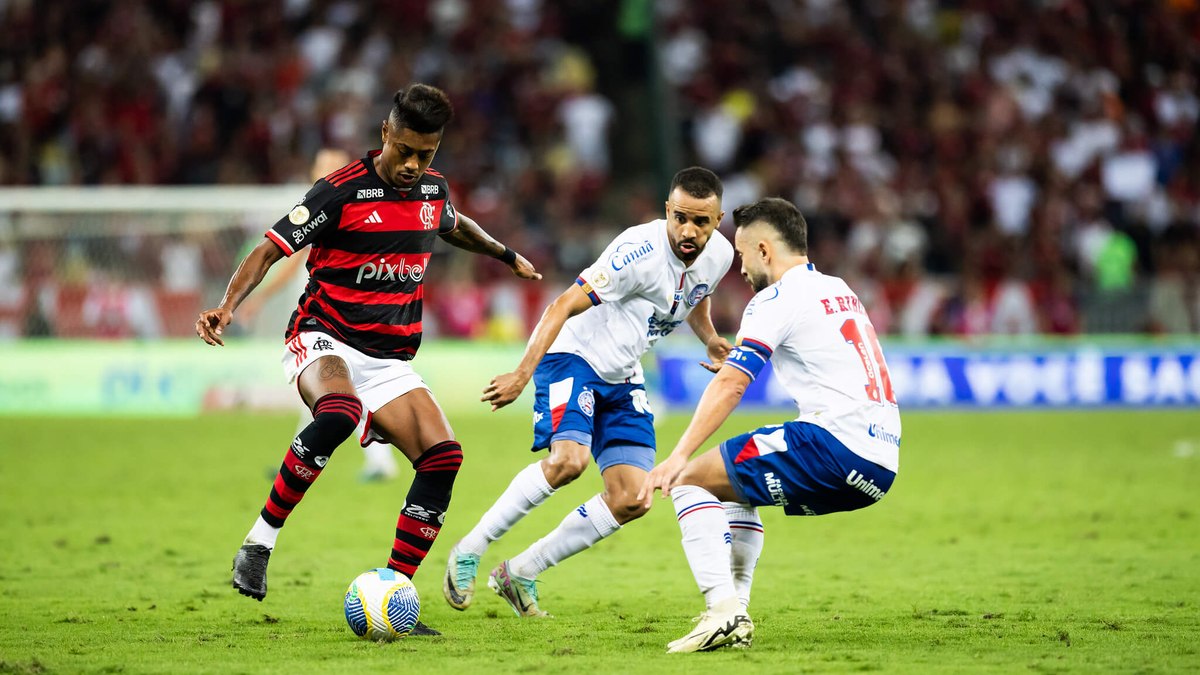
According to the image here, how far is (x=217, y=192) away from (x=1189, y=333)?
42.1 ft

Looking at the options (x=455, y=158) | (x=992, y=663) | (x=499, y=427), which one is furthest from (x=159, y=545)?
(x=455, y=158)

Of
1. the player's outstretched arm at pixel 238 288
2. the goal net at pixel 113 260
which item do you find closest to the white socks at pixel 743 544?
the player's outstretched arm at pixel 238 288

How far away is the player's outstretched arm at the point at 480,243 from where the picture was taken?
7355 mm

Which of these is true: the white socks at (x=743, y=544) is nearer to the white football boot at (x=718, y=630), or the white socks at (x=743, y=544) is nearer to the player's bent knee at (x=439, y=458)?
the white football boot at (x=718, y=630)

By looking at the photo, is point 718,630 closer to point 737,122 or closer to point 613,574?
point 613,574

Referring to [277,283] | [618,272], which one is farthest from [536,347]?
[277,283]

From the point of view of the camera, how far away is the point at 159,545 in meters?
9.24

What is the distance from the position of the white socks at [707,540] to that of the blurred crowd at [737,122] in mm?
12871

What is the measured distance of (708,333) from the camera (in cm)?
762

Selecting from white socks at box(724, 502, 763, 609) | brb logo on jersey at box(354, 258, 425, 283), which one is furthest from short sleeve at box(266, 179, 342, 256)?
white socks at box(724, 502, 763, 609)

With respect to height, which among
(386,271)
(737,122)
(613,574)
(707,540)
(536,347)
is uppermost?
(737,122)

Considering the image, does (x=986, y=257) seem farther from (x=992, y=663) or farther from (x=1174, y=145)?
(x=992, y=663)

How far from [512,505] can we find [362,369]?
1.01 meters

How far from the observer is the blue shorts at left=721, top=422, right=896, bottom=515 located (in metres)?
6.02
